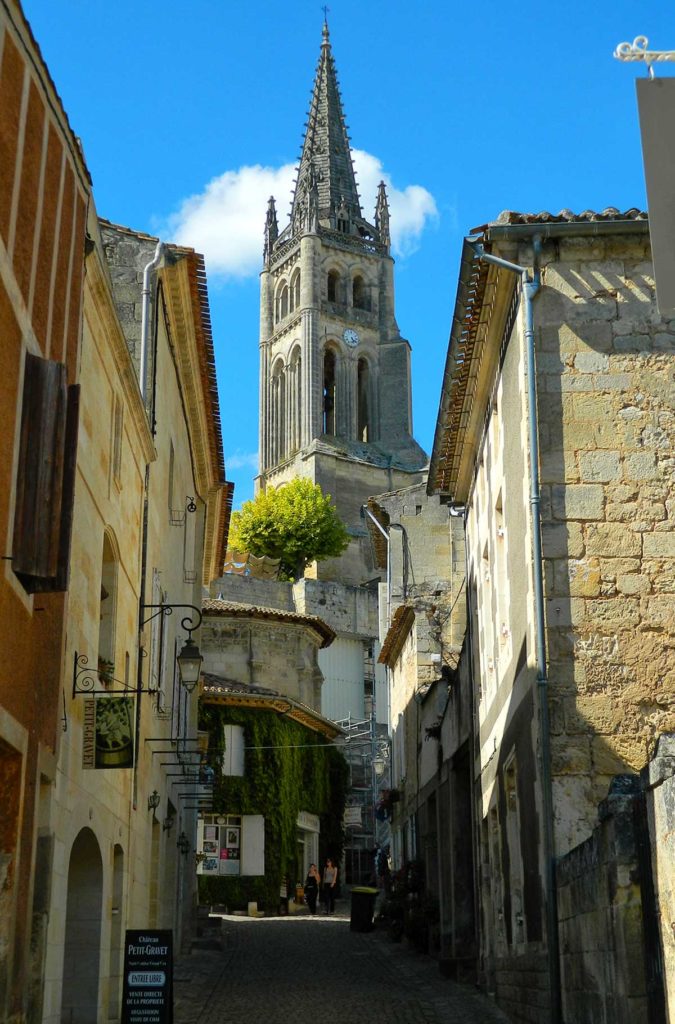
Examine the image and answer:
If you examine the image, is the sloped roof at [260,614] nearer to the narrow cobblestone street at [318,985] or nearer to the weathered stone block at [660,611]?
the narrow cobblestone street at [318,985]

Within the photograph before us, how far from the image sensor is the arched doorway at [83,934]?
40.5 feet

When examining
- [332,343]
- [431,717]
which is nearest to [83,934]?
[431,717]

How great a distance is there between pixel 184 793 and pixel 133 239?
9.94 meters

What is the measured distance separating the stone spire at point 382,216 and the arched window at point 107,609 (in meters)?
85.2

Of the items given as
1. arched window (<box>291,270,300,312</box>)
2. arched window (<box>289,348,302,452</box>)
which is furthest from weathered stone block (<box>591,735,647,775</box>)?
arched window (<box>291,270,300,312</box>)

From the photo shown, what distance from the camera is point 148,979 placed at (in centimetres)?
1161

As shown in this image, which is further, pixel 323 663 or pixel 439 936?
pixel 323 663

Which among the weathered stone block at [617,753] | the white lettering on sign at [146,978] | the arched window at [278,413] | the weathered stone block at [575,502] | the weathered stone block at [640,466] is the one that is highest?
the arched window at [278,413]

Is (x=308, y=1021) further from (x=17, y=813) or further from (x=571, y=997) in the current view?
(x=17, y=813)

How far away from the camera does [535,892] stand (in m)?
11.7

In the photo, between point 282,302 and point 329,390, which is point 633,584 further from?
point 282,302

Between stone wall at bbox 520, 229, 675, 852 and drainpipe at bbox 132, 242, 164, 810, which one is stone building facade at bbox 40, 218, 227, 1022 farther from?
stone wall at bbox 520, 229, 675, 852

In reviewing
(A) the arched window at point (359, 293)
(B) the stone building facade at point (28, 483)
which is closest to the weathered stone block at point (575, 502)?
(B) the stone building facade at point (28, 483)

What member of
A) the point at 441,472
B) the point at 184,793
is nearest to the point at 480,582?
the point at 441,472
